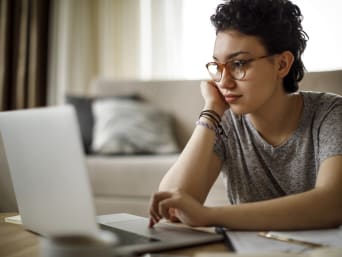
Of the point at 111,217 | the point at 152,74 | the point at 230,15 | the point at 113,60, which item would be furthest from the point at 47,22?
the point at 111,217

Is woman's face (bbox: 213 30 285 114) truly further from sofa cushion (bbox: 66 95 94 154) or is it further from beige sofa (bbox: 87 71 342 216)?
sofa cushion (bbox: 66 95 94 154)

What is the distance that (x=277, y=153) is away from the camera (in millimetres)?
1390

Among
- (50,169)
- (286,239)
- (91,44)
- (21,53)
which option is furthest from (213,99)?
(91,44)

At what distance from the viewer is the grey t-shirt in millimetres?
Result: 1325

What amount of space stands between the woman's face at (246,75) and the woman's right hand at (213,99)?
48mm

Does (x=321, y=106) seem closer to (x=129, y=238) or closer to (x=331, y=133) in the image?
(x=331, y=133)

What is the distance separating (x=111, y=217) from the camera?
115 centimetres

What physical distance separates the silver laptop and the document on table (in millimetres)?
53

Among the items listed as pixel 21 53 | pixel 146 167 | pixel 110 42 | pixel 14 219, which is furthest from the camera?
pixel 110 42

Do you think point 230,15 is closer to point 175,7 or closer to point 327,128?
point 327,128

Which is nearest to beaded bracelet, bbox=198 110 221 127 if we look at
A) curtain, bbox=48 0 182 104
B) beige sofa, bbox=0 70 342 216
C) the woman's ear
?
the woman's ear

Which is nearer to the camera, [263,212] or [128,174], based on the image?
[263,212]

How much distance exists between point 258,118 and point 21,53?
2.93 metres

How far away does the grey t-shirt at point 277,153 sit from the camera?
1.33 metres
